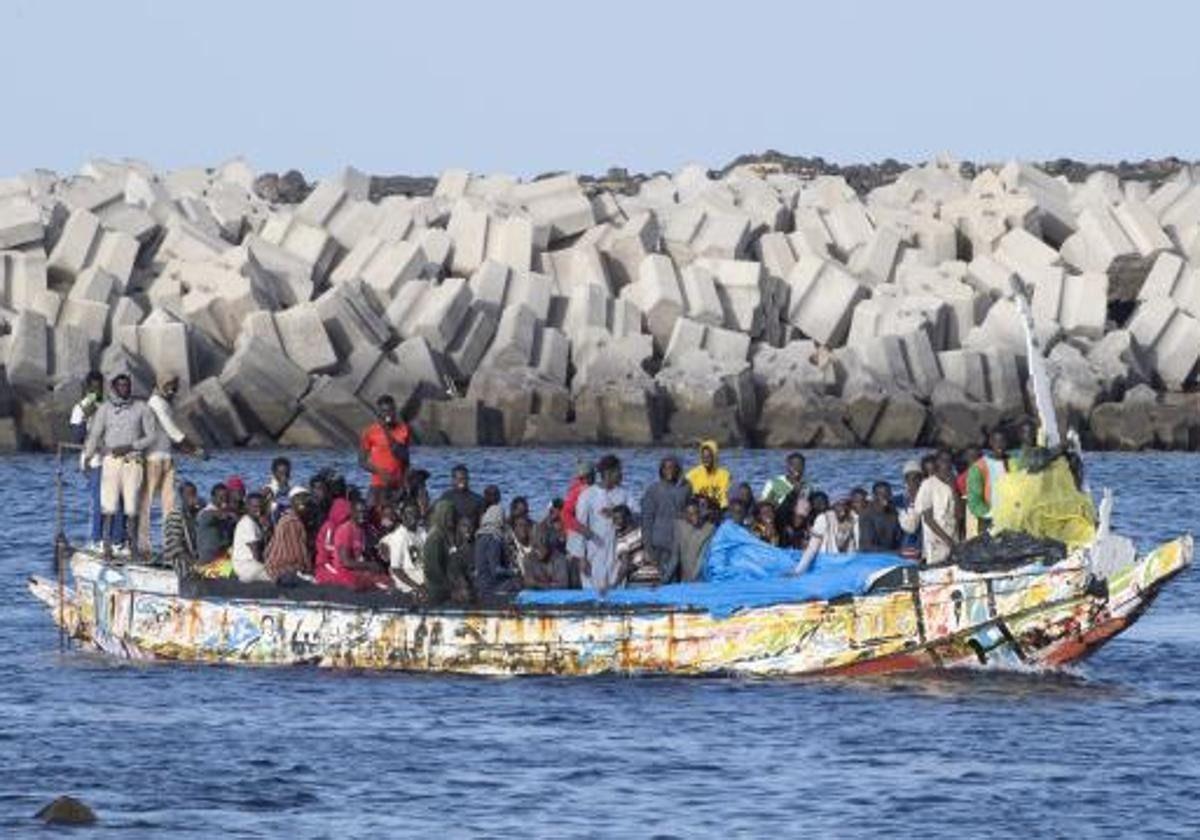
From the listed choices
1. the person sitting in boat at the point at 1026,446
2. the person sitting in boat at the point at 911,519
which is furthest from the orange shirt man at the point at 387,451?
the person sitting in boat at the point at 1026,446

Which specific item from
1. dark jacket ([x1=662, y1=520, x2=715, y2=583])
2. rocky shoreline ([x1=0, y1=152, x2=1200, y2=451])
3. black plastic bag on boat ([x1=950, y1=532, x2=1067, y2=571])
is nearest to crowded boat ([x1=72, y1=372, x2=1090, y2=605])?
dark jacket ([x1=662, y1=520, x2=715, y2=583])

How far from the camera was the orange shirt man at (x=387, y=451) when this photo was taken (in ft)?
99.5

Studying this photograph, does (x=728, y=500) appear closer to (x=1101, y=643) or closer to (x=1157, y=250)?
(x=1101, y=643)

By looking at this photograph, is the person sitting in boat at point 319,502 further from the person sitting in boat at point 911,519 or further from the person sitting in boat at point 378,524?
the person sitting in boat at point 911,519

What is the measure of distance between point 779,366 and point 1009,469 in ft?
91.0

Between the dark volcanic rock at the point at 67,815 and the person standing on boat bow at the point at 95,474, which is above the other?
the person standing on boat bow at the point at 95,474

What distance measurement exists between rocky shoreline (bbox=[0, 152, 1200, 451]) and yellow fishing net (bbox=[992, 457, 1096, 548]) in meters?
25.4

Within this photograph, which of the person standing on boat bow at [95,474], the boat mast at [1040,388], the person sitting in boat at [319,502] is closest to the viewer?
the boat mast at [1040,388]

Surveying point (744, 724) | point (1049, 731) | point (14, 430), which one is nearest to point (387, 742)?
point (744, 724)

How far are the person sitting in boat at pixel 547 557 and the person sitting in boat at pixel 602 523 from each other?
40 cm

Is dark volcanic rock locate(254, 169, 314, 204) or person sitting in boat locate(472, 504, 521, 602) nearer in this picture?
person sitting in boat locate(472, 504, 521, 602)

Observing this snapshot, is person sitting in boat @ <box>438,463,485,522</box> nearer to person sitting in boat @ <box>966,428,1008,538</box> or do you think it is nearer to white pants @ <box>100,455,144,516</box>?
white pants @ <box>100,455,144,516</box>

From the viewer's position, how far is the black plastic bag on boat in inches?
1074

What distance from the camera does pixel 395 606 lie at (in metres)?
28.7
